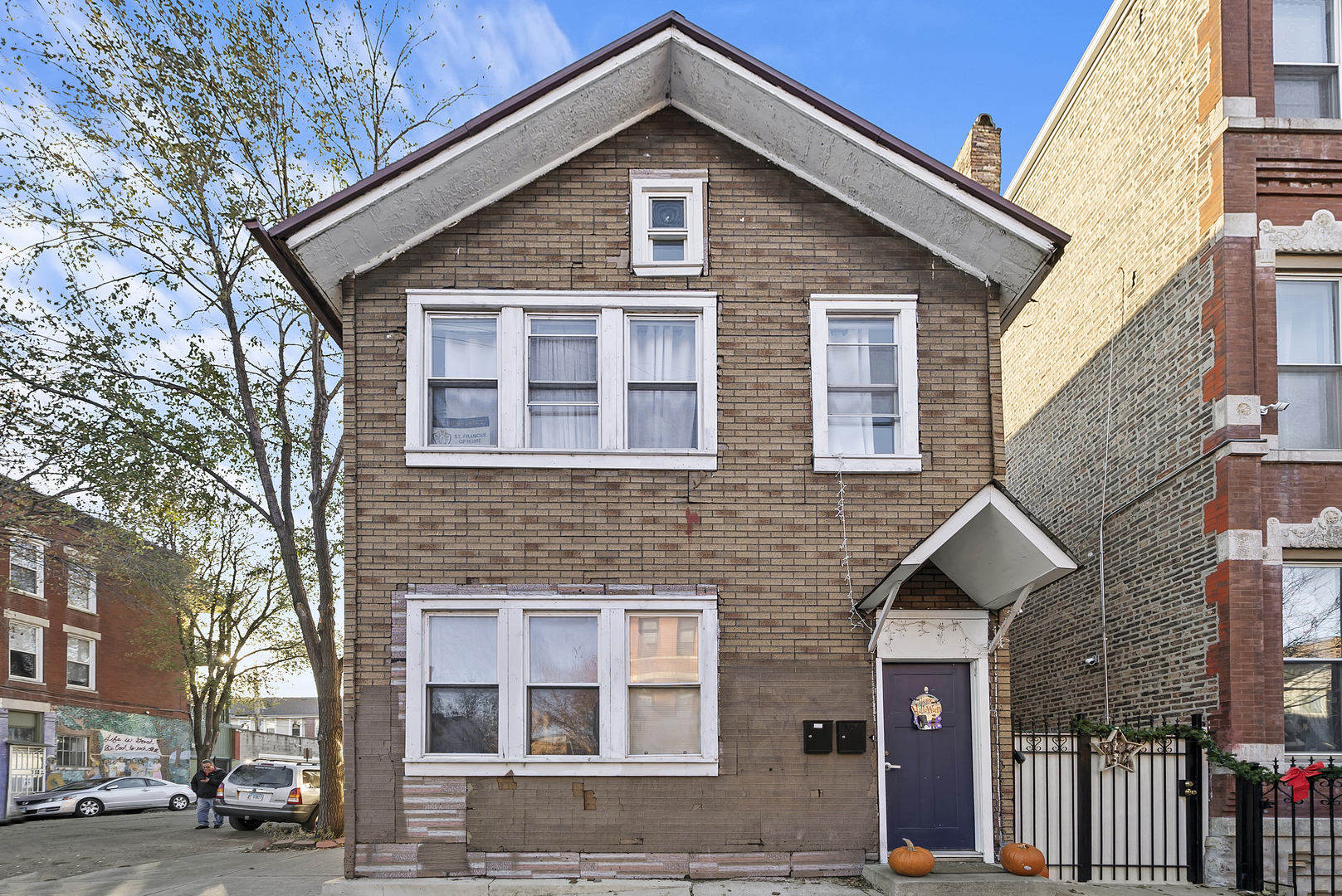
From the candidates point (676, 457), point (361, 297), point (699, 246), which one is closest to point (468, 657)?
point (676, 457)

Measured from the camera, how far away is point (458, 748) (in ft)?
31.5

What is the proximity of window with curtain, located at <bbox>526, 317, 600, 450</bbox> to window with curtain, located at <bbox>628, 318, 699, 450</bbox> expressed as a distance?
0.40 metres

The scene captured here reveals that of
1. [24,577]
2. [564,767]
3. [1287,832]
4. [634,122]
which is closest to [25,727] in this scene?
[24,577]

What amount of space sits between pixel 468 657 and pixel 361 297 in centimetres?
382

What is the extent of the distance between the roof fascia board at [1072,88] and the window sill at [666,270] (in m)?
7.44

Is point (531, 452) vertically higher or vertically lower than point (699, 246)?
lower

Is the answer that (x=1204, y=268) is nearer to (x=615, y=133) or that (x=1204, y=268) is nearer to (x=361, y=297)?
(x=615, y=133)

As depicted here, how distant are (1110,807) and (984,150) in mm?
9613

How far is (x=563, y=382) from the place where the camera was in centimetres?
1020

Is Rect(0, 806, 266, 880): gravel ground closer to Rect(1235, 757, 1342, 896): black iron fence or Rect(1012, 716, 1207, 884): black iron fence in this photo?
Rect(1012, 716, 1207, 884): black iron fence

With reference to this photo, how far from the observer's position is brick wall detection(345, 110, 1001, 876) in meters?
9.48

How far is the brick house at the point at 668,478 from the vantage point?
31.2 ft

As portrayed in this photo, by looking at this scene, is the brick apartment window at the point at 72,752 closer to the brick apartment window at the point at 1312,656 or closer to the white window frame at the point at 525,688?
the white window frame at the point at 525,688

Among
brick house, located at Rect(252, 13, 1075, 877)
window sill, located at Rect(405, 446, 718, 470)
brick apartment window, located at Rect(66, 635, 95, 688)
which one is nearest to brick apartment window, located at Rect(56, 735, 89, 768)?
brick apartment window, located at Rect(66, 635, 95, 688)
